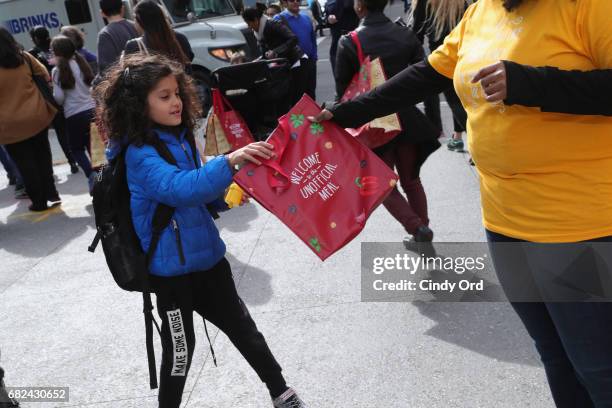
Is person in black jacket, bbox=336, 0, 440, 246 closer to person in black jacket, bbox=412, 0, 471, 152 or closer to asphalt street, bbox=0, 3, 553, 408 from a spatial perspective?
person in black jacket, bbox=412, 0, 471, 152

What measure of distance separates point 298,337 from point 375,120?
1.24 meters

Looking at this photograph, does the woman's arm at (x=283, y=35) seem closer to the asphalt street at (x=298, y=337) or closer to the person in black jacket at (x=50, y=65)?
the person in black jacket at (x=50, y=65)

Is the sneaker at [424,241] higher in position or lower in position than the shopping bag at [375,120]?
lower

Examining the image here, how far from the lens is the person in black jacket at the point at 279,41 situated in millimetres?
8539

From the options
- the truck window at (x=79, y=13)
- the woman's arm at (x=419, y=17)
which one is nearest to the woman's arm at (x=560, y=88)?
the woman's arm at (x=419, y=17)

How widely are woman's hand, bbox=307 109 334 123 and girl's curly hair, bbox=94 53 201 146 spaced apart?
54cm

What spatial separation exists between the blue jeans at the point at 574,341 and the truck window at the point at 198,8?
10125mm

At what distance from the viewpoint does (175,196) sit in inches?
95.1

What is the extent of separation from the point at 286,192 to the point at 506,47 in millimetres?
957

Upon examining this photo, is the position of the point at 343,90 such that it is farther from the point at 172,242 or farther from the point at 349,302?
the point at 172,242

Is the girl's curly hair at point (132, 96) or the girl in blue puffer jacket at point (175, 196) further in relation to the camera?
the girl's curly hair at point (132, 96)

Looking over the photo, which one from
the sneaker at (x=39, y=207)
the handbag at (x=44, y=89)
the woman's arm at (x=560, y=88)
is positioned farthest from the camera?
the sneaker at (x=39, y=207)

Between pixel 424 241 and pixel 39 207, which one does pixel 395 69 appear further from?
pixel 39 207

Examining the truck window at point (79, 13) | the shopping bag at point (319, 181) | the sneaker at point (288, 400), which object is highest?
the shopping bag at point (319, 181)
